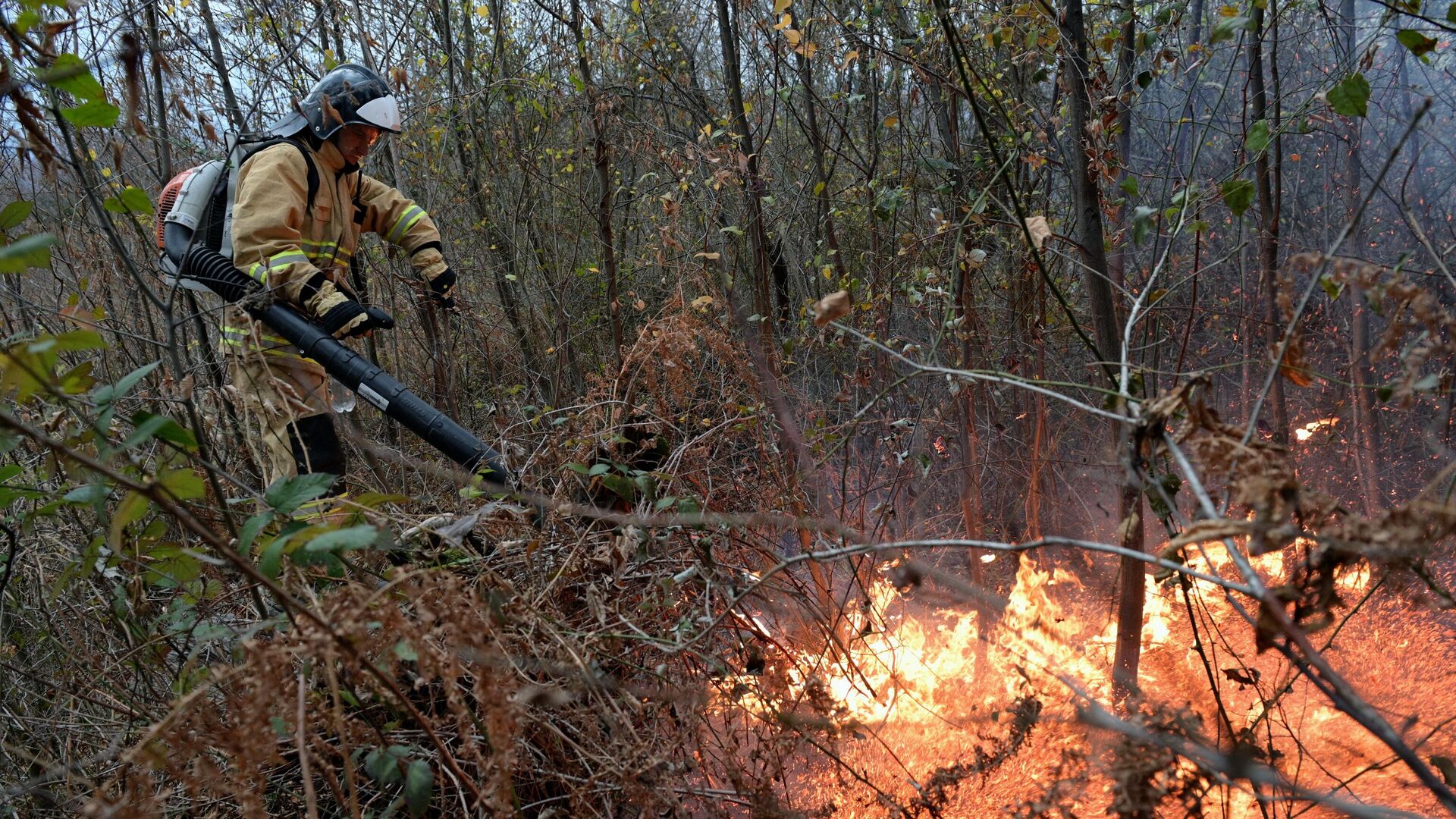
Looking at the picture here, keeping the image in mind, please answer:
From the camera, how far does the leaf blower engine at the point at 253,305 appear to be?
120 inches

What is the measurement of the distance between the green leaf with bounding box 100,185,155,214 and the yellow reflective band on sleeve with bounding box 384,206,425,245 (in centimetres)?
217

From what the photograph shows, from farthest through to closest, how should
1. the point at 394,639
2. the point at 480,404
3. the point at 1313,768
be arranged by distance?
the point at 480,404 < the point at 1313,768 < the point at 394,639

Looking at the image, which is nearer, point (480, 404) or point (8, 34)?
point (8, 34)

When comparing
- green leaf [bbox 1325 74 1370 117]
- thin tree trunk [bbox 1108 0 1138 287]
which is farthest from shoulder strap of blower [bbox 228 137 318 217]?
green leaf [bbox 1325 74 1370 117]

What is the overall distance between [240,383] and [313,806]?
2.46 metres

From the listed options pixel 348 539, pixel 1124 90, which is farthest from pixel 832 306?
pixel 1124 90

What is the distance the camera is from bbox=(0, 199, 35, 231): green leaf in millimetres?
1705

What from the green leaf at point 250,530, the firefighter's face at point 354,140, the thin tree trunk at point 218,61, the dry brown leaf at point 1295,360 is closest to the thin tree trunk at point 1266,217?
the dry brown leaf at point 1295,360

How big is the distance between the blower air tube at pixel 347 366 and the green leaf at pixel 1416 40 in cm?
262

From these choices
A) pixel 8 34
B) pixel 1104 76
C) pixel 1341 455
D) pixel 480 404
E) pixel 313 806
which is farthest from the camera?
pixel 480 404

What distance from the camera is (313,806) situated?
4.25 ft

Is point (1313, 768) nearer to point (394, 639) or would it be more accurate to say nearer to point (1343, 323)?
point (394, 639)

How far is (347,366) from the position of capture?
325cm

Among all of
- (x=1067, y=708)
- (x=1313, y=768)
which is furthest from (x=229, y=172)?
(x=1313, y=768)
